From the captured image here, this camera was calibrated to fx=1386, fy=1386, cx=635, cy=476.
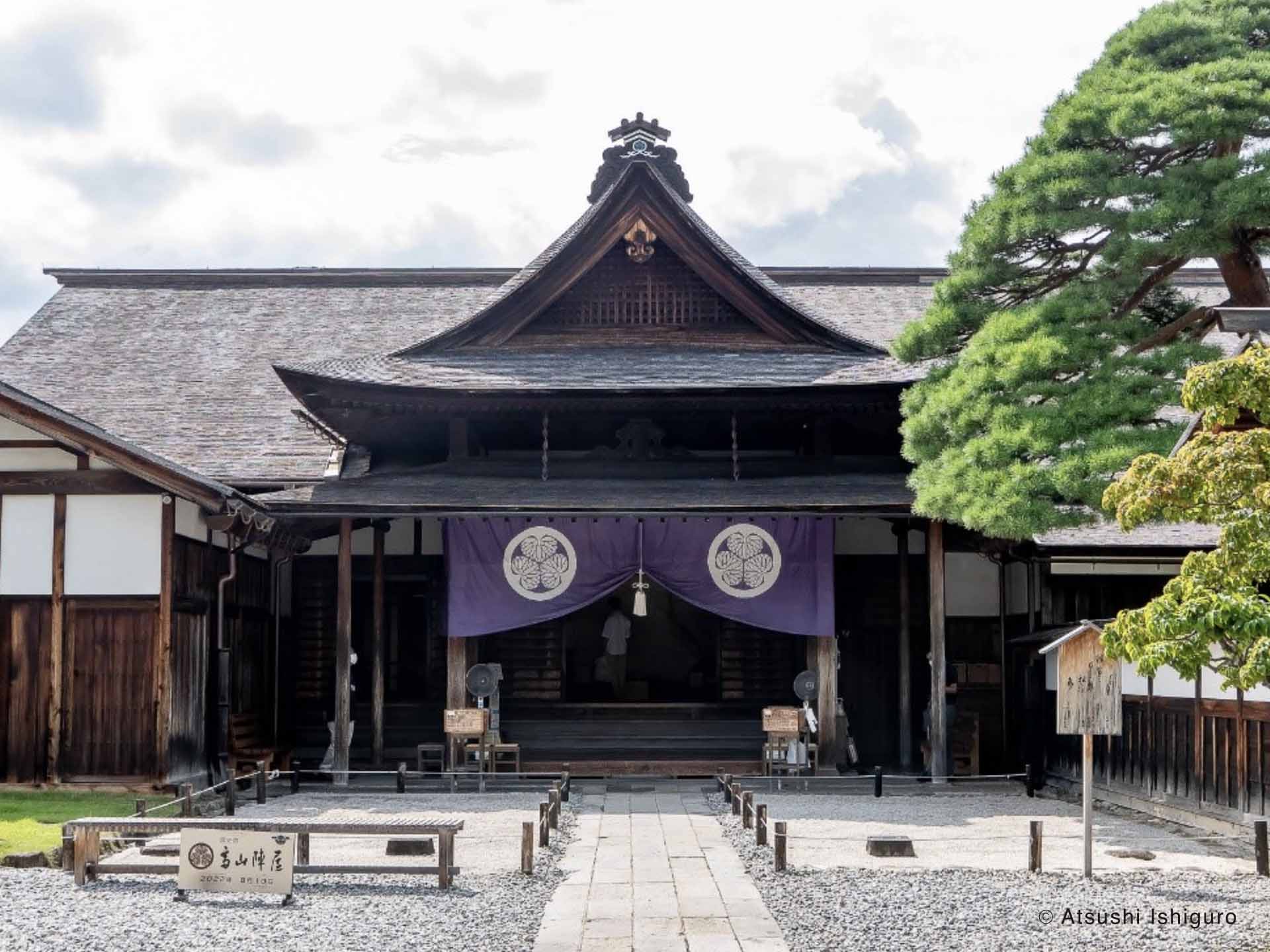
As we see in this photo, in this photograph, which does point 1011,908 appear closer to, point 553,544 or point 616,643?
point 553,544

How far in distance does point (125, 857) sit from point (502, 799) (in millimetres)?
5467

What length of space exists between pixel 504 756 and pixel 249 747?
11.0 ft

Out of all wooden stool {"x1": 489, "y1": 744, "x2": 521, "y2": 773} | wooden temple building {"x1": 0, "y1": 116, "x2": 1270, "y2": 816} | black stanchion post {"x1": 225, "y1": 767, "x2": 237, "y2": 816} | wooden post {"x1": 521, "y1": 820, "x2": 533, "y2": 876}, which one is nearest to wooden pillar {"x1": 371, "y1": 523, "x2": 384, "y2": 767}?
wooden temple building {"x1": 0, "y1": 116, "x2": 1270, "y2": 816}

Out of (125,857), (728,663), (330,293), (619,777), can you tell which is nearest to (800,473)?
(728,663)

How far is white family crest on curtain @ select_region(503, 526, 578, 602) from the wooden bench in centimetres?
372

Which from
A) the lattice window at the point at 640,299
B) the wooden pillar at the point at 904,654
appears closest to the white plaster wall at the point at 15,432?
the lattice window at the point at 640,299

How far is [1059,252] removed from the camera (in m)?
14.9

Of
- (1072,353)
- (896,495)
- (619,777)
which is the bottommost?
(619,777)

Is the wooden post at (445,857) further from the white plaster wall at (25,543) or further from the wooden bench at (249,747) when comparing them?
the white plaster wall at (25,543)

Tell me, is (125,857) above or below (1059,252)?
below

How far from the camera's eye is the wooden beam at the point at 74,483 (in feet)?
51.1

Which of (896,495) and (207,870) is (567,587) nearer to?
(896,495)

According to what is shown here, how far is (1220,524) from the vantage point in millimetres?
8391

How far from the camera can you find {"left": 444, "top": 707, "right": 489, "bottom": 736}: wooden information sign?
54.6ft
